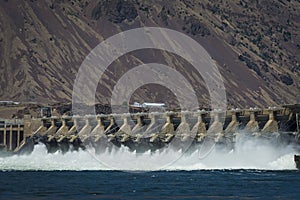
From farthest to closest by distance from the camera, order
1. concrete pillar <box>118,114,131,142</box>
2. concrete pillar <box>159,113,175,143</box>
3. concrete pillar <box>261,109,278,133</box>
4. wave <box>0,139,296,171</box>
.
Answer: concrete pillar <box>118,114,131,142</box>, concrete pillar <box>159,113,175,143</box>, concrete pillar <box>261,109,278,133</box>, wave <box>0,139,296,171</box>

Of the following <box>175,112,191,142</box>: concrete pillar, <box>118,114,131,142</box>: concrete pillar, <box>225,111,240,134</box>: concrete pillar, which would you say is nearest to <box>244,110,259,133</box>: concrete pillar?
<box>225,111,240,134</box>: concrete pillar

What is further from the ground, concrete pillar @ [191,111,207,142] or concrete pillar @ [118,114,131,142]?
concrete pillar @ [118,114,131,142]

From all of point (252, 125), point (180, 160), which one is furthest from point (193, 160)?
point (252, 125)

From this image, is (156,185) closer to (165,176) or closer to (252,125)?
(165,176)

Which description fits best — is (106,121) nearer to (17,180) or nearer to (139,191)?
(17,180)

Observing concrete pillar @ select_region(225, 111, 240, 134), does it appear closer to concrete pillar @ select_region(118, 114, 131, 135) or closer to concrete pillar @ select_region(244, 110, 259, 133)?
concrete pillar @ select_region(244, 110, 259, 133)

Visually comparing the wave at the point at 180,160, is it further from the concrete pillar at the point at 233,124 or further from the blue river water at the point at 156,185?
the blue river water at the point at 156,185

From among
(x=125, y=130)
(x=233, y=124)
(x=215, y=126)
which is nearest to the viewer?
(x=233, y=124)
